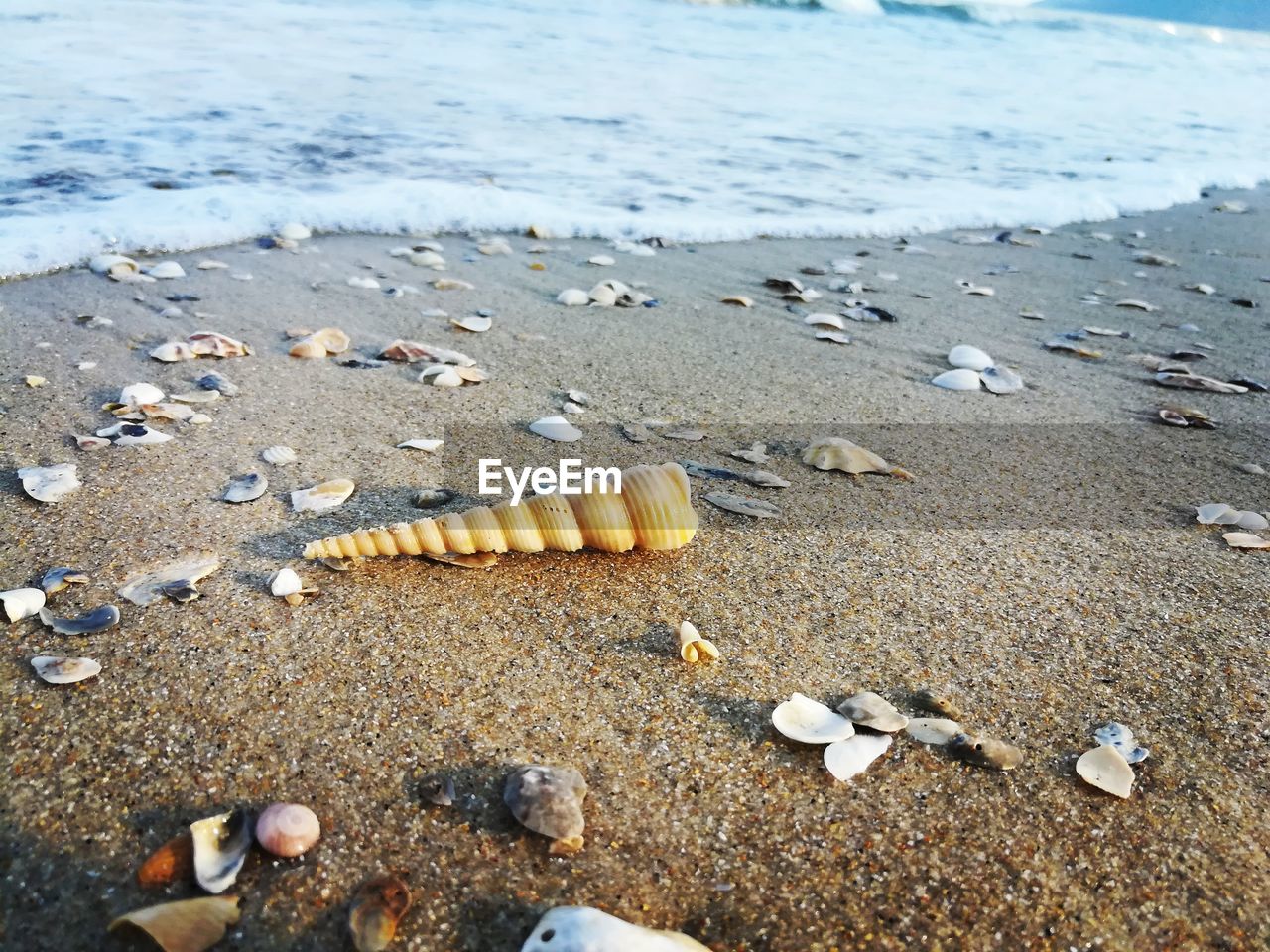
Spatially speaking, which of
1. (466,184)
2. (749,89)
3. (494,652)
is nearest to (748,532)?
(494,652)

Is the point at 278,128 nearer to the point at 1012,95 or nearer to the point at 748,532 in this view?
the point at 748,532

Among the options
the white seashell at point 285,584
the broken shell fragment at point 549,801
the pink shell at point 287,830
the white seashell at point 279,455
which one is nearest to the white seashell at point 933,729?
Result: the broken shell fragment at point 549,801

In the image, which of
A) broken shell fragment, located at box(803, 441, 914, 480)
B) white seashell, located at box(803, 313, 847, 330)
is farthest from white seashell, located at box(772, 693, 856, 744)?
white seashell, located at box(803, 313, 847, 330)

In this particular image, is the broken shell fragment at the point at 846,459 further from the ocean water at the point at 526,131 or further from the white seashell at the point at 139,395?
the ocean water at the point at 526,131

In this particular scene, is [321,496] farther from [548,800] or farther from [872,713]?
[872,713]

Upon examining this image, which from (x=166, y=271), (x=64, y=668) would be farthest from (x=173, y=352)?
(x=64, y=668)

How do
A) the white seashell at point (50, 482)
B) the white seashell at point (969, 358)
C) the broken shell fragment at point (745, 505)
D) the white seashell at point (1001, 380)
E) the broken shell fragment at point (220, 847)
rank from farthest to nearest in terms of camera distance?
1. the white seashell at point (969, 358)
2. the white seashell at point (1001, 380)
3. the broken shell fragment at point (745, 505)
4. the white seashell at point (50, 482)
5. the broken shell fragment at point (220, 847)
